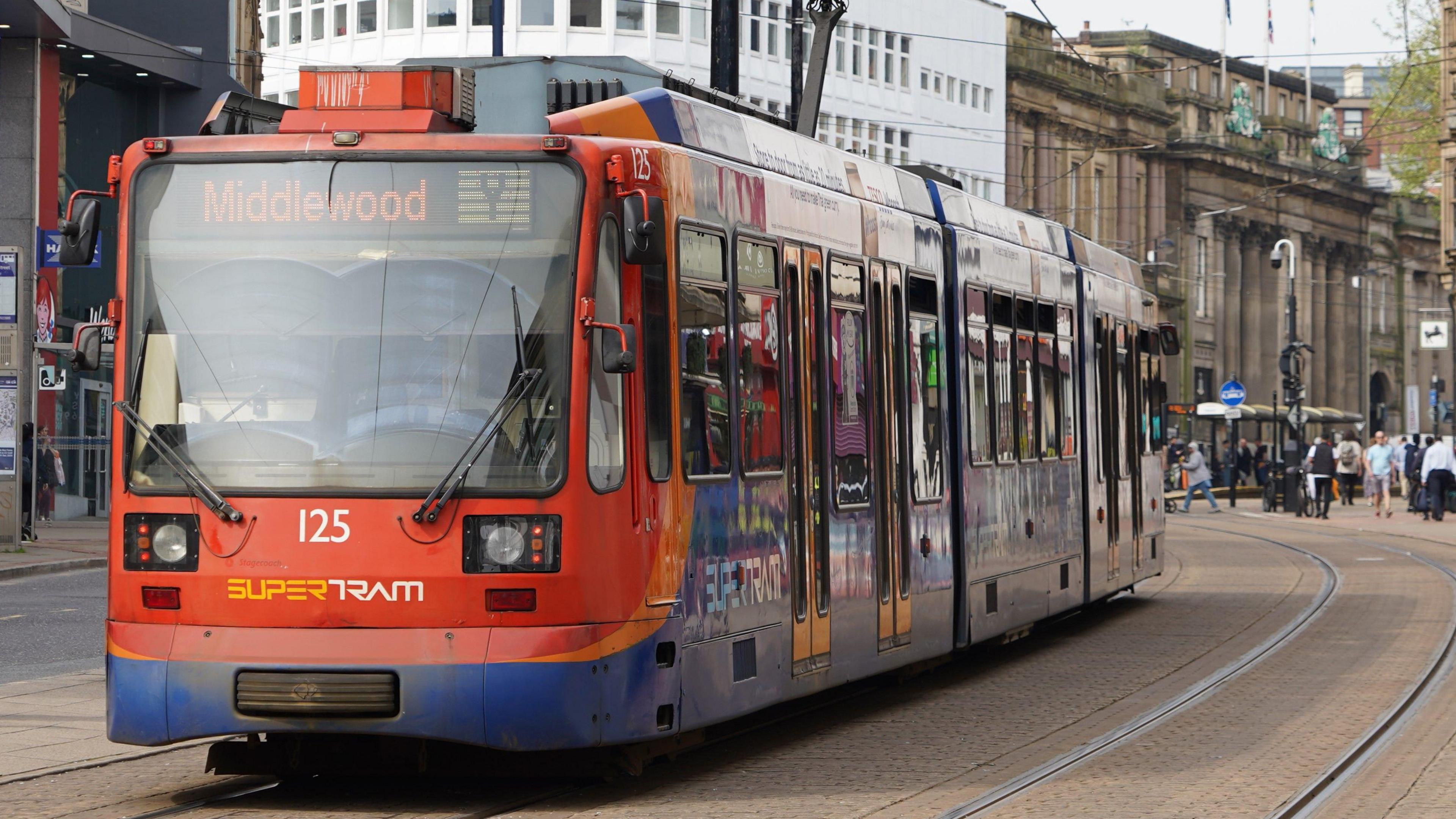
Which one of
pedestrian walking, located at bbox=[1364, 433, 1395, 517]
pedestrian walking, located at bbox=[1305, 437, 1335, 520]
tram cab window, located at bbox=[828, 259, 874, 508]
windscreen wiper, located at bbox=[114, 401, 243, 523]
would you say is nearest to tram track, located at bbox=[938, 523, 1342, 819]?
tram cab window, located at bbox=[828, 259, 874, 508]

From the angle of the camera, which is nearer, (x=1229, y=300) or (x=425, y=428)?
(x=425, y=428)

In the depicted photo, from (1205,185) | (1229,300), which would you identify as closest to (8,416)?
(1205,185)

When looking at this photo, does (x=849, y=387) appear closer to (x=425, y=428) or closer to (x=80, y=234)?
(x=425, y=428)

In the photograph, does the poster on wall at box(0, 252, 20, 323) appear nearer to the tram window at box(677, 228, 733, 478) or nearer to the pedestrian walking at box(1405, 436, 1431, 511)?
the tram window at box(677, 228, 733, 478)

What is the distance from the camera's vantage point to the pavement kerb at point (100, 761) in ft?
32.2

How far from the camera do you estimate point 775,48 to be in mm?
64750

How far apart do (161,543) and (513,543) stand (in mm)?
1433

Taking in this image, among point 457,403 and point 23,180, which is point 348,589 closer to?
point 457,403

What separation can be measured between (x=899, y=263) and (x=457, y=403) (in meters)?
4.64

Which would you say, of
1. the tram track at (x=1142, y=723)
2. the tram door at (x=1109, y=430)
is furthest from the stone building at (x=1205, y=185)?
the tram track at (x=1142, y=723)

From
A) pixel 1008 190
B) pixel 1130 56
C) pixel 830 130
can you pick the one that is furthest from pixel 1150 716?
pixel 1130 56

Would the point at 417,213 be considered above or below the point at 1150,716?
above

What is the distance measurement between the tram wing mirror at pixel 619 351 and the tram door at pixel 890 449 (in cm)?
346

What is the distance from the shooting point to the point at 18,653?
52.4 feet
